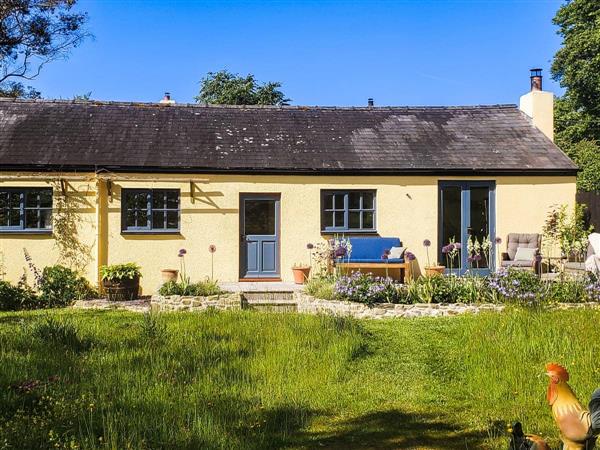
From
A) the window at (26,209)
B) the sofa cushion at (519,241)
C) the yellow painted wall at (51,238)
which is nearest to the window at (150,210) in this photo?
the yellow painted wall at (51,238)

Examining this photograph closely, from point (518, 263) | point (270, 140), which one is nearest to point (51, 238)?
point (270, 140)

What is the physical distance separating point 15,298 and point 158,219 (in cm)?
382

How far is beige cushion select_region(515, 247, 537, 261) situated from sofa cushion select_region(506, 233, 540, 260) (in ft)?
0.77

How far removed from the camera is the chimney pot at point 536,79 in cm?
1681

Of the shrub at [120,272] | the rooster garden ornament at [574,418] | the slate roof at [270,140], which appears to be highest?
the slate roof at [270,140]

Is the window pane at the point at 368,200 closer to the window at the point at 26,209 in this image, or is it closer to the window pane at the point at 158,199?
the window pane at the point at 158,199

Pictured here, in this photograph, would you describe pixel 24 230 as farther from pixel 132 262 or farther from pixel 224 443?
pixel 224 443

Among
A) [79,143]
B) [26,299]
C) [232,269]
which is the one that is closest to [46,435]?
[26,299]

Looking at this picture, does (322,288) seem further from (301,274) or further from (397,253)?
(397,253)

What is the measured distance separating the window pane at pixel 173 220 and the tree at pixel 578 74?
21.1m

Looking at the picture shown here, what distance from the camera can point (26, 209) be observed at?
552 inches

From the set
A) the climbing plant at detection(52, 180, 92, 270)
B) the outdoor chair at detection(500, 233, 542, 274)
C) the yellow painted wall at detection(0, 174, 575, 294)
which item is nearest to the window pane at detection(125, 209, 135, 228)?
the yellow painted wall at detection(0, 174, 575, 294)

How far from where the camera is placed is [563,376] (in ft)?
9.98

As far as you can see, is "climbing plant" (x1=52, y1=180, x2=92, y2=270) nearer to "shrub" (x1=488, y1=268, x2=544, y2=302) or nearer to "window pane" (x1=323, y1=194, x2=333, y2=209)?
"window pane" (x1=323, y1=194, x2=333, y2=209)
